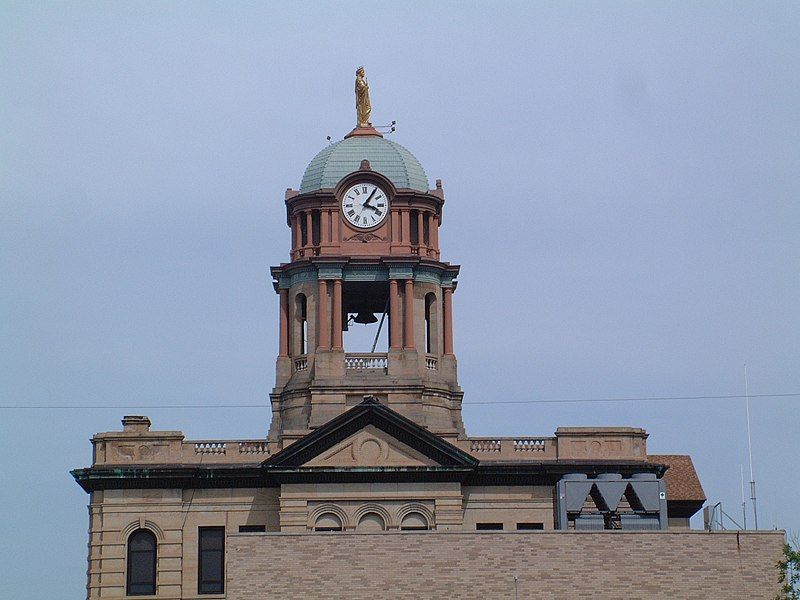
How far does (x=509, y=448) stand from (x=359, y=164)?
15.0m

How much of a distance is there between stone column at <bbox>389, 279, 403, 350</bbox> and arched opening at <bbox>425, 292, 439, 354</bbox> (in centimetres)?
180

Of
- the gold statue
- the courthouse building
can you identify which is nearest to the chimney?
the courthouse building

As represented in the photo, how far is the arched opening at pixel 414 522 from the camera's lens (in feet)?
304

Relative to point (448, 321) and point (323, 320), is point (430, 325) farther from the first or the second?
point (323, 320)

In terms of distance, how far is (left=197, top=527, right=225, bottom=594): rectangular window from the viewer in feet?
306

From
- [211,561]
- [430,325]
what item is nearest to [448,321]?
[430,325]

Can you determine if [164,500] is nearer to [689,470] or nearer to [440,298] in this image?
[440,298]

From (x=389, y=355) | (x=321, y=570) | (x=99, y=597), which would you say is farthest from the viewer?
(x=389, y=355)

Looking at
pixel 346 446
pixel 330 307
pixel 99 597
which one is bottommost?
pixel 99 597

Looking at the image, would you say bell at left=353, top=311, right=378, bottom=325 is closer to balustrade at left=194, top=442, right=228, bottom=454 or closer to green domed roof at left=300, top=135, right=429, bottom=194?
green domed roof at left=300, top=135, right=429, bottom=194

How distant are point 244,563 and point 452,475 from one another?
14.7 metres

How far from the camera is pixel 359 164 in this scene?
101938 mm

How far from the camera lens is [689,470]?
102812 millimetres

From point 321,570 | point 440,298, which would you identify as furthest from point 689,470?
point 321,570
